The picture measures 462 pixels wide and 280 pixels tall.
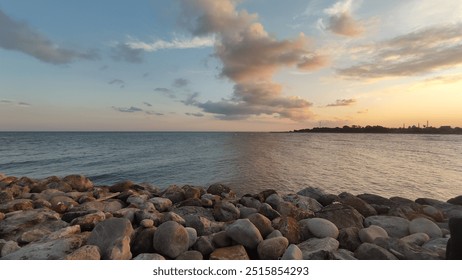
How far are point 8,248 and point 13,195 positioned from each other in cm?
566

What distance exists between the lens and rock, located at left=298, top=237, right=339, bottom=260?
14.3ft

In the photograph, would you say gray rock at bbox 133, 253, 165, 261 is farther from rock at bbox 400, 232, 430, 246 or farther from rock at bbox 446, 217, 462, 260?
rock at bbox 400, 232, 430, 246

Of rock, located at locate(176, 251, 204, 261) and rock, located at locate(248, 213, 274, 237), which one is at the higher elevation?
rock, located at locate(248, 213, 274, 237)

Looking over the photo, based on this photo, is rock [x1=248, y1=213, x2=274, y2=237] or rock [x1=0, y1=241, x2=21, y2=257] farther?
rock [x1=248, y1=213, x2=274, y2=237]

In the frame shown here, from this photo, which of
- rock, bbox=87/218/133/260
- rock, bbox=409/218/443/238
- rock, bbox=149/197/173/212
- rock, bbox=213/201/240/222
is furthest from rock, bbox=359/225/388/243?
rock, bbox=149/197/173/212

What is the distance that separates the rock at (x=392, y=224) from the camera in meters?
5.92

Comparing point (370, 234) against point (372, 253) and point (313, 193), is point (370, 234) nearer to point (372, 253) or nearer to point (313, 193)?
point (372, 253)

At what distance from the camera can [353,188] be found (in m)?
14.1

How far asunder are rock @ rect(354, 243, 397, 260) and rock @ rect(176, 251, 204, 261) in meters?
2.76

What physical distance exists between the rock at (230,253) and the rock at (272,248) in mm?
305
